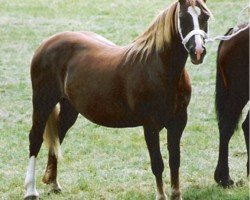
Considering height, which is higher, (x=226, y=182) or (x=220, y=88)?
(x=220, y=88)

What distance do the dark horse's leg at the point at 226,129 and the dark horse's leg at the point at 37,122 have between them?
1.55 m

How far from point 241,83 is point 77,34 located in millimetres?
1552

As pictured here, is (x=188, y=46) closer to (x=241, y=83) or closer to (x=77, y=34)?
(x=241, y=83)

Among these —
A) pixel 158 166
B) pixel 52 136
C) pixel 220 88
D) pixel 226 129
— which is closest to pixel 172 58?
pixel 158 166

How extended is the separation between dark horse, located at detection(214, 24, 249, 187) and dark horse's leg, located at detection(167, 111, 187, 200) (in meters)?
0.67

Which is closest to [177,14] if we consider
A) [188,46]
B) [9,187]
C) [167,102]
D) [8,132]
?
[188,46]

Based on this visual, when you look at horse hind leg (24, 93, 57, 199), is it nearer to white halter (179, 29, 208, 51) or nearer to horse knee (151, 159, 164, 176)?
horse knee (151, 159, 164, 176)

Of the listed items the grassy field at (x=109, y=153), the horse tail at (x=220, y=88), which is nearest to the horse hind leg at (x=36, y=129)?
the grassy field at (x=109, y=153)

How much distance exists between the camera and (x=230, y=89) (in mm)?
5375

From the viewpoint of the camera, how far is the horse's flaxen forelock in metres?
4.55

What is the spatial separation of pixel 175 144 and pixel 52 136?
1.24 metres

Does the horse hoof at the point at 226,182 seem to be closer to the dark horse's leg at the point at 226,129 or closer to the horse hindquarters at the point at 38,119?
the dark horse's leg at the point at 226,129

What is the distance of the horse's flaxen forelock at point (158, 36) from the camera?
14.9 ft

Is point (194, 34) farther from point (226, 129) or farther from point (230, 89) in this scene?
point (226, 129)
